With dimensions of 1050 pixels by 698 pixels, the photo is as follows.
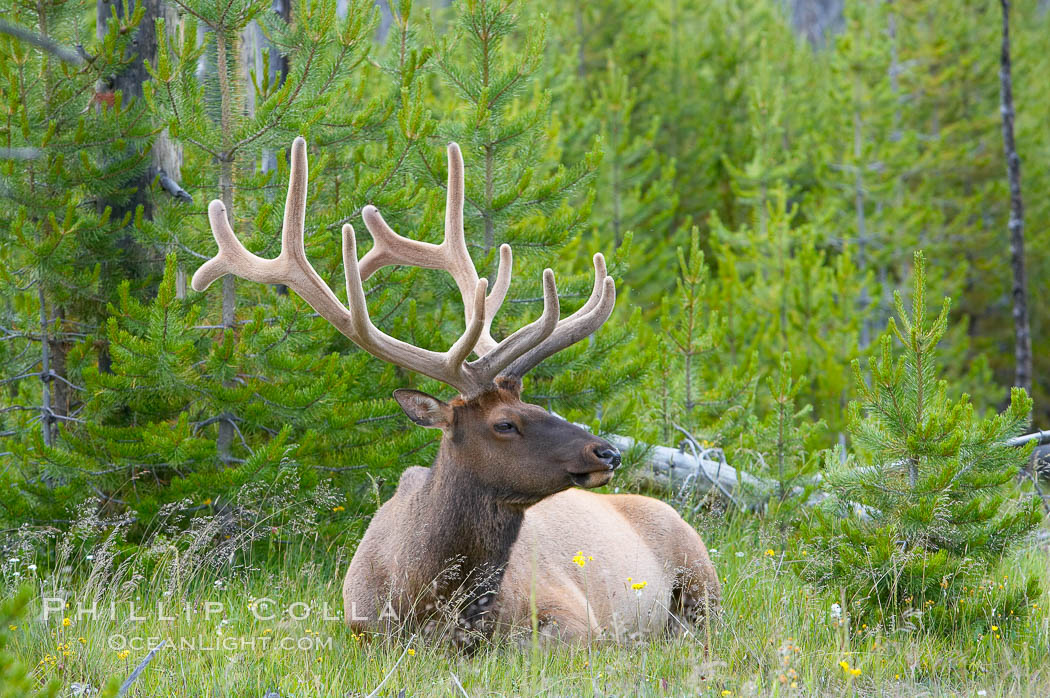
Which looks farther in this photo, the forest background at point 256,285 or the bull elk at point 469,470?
the forest background at point 256,285

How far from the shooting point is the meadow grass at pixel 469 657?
3688 millimetres

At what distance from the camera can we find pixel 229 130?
5.51 metres

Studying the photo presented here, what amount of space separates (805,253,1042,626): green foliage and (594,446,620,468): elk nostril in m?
1.19

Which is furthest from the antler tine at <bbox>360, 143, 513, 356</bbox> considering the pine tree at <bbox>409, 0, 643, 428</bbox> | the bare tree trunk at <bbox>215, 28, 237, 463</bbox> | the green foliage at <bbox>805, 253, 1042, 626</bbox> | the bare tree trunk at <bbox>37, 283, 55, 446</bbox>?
the bare tree trunk at <bbox>37, 283, 55, 446</bbox>

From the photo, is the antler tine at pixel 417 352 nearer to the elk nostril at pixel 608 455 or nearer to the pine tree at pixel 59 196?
the elk nostril at pixel 608 455

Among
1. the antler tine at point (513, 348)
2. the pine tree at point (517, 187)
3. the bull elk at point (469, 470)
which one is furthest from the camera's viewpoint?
the pine tree at point (517, 187)

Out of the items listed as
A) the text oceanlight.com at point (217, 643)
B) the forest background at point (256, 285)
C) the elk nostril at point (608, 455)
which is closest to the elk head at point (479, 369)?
the elk nostril at point (608, 455)

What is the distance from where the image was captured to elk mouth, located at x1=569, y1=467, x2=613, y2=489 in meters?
3.95

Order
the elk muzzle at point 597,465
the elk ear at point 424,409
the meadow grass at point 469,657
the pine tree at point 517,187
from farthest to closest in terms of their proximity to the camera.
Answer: the pine tree at point 517,187 < the elk ear at point 424,409 < the elk muzzle at point 597,465 < the meadow grass at point 469,657

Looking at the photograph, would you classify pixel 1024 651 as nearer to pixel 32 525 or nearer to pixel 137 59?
pixel 32 525

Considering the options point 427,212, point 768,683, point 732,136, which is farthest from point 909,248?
point 768,683

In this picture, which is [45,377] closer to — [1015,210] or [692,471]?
[692,471]

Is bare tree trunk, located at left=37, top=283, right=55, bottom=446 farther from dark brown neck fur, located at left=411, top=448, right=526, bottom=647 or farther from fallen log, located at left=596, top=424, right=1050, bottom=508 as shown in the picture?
fallen log, located at left=596, top=424, right=1050, bottom=508

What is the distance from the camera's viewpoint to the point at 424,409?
4.31 m
